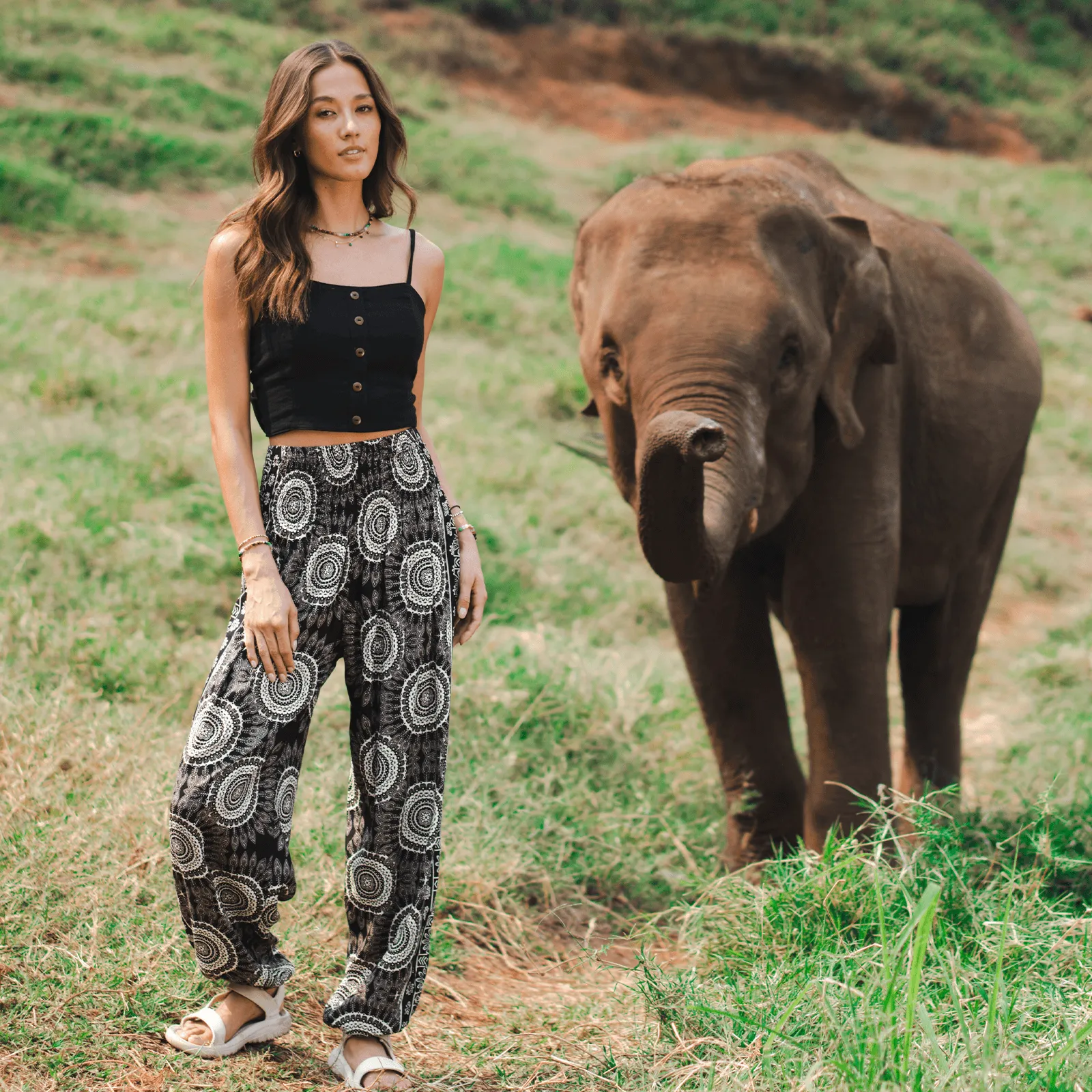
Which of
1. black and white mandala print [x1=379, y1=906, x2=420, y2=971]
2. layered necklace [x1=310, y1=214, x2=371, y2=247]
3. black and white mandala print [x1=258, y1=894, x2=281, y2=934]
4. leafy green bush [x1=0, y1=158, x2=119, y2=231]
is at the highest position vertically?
layered necklace [x1=310, y1=214, x2=371, y2=247]

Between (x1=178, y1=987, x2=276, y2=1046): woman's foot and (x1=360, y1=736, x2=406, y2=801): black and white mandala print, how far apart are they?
0.51 m

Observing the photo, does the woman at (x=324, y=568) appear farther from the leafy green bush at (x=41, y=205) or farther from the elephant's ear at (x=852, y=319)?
the leafy green bush at (x=41, y=205)

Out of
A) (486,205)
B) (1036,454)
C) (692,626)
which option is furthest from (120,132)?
(692,626)

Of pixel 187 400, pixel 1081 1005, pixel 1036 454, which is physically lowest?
pixel 1036 454

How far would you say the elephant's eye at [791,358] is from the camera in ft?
13.8

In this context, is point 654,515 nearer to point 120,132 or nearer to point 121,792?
point 121,792

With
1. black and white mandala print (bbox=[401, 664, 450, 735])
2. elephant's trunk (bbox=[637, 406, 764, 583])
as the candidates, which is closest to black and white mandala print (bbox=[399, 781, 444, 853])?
black and white mandala print (bbox=[401, 664, 450, 735])

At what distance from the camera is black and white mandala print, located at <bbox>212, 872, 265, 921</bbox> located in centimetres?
283

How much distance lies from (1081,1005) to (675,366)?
1.87m

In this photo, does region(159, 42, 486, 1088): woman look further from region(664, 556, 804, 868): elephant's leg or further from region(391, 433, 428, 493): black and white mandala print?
region(664, 556, 804, 868): elephant's leg

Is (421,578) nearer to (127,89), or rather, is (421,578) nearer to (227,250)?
(227,250)

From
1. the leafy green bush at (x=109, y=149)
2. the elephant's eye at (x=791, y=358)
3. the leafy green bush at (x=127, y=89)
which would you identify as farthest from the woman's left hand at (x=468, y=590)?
the leafy green bush at (x=127, y=89)

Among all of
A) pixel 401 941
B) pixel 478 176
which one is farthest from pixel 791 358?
pixel 478 176

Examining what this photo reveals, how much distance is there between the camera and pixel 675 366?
399 cm
